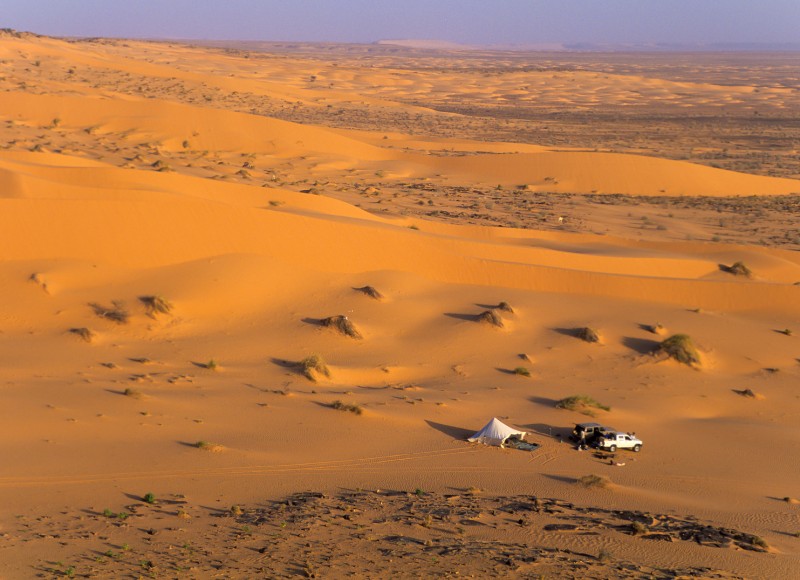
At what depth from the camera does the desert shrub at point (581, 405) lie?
16031 mm

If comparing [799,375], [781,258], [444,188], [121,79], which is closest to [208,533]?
[799,375]

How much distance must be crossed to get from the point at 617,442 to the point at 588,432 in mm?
461

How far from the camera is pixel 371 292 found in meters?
21.4

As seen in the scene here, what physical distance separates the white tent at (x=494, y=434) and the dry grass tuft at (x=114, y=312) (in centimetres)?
838

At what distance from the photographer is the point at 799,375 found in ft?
62.8

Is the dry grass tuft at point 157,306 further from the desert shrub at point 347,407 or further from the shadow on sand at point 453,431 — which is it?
the shadow on sand at point 453,431

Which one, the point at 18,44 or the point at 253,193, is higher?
the point at 18,44

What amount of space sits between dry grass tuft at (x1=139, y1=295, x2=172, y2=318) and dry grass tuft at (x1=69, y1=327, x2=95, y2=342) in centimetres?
151

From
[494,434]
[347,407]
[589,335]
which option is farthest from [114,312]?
[589,335]

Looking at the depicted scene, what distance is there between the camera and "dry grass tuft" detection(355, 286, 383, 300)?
21.3 meters

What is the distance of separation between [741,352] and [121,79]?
61.4 meters

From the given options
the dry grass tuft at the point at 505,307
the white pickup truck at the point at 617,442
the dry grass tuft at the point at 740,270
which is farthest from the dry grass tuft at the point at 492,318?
the dry grass tuft at the point at 740,270

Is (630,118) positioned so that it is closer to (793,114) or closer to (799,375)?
(793,114)

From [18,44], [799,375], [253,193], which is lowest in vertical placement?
[799,375]
